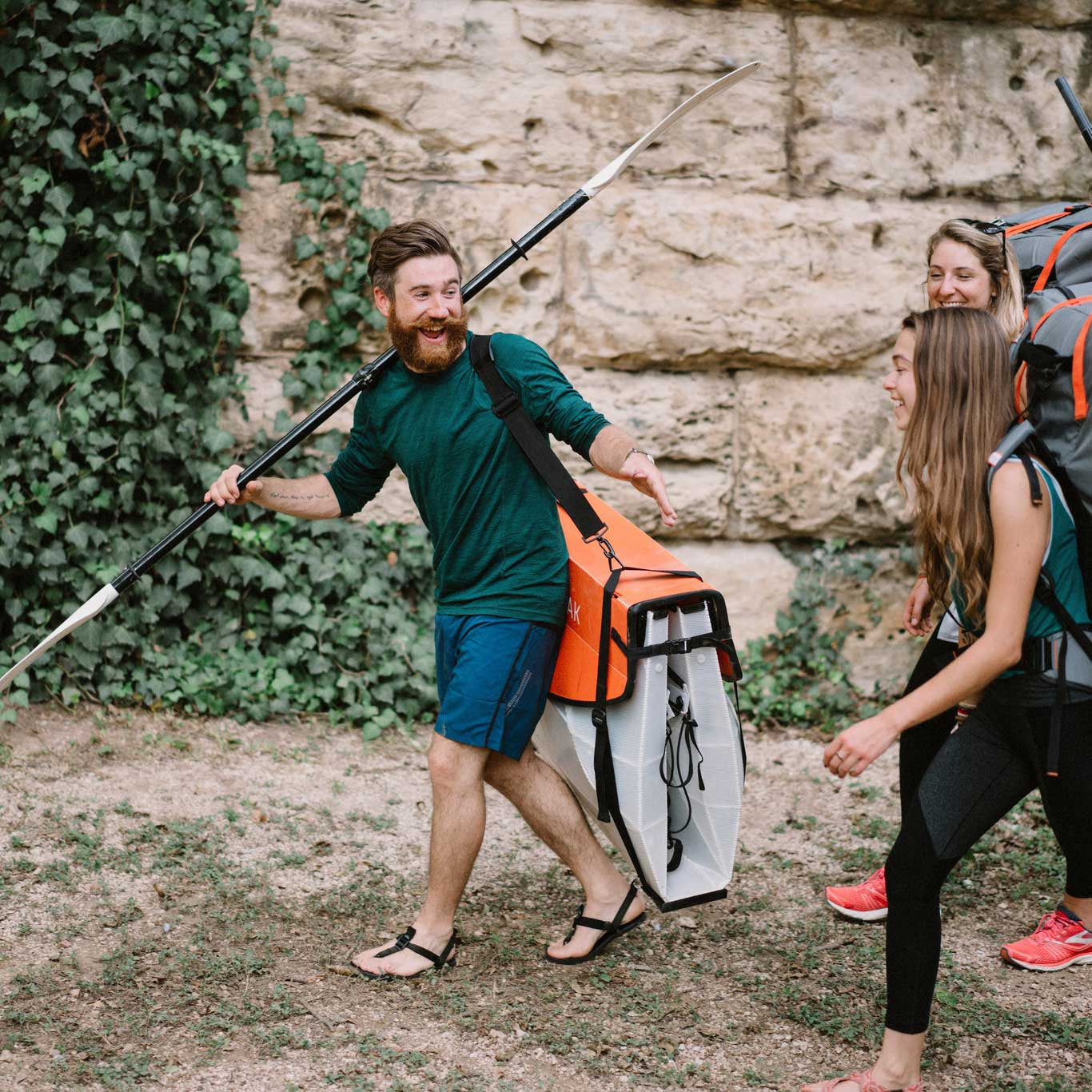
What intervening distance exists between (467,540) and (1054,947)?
205cm

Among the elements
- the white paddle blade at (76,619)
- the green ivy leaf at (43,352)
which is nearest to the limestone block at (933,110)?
the green ivy leaf at (43,352)

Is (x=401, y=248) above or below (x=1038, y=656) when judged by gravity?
above

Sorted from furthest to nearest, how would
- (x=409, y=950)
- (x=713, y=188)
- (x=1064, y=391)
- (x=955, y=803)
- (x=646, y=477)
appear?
(x=713, y=188) < (x=409, y=950) < (x=646, y=477) < (x=1064, y=391) < (x=955, y=803)

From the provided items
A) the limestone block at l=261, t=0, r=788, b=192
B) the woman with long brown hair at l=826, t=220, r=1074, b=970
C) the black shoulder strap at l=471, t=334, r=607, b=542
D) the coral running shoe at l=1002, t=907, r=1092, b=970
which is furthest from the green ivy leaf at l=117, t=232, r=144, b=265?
the coral running shoe at l=1002, t=907, r=1092, b=970

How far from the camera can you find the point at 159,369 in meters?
5.25

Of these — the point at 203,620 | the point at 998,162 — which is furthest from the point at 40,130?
the point at 998,162

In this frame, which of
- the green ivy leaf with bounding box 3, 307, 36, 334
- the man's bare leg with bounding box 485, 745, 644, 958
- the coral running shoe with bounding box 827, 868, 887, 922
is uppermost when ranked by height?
the green ivy leaf with bounding box 3, 307, 36, 334

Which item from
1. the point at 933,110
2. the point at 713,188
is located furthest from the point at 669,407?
the point at 933,110

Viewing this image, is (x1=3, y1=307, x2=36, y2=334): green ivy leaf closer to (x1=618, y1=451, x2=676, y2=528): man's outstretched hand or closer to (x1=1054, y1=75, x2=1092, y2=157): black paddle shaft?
(x1=618, y1=451, x2=676, y2=528): man's outstretched hand

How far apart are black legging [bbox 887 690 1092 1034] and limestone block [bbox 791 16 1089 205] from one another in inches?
134

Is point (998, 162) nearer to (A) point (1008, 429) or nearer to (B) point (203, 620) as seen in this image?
(A) point (1008, 429)

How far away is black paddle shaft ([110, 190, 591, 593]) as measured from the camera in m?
3.52

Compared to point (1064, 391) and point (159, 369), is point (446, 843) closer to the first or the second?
point (1064, 391)

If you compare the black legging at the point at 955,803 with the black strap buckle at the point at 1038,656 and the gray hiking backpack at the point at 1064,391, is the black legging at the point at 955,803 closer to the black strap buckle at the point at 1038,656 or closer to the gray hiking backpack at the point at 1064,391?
the black strap buckle at the point at 1038,656
